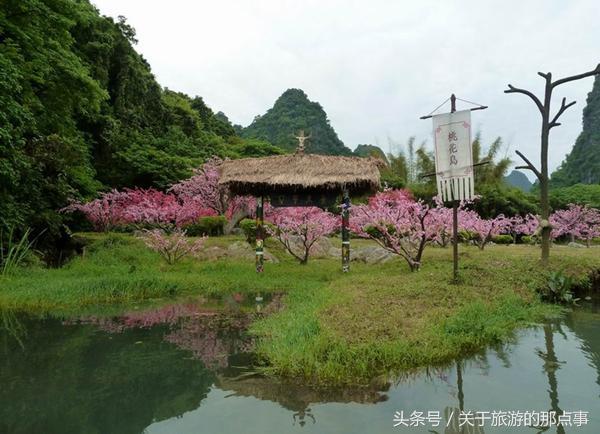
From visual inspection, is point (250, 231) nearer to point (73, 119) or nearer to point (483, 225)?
point (483, 225)

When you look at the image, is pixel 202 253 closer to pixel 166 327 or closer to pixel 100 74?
pixel 166 327

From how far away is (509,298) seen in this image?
287 inches

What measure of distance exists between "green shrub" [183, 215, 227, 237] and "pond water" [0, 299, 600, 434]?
1247cm

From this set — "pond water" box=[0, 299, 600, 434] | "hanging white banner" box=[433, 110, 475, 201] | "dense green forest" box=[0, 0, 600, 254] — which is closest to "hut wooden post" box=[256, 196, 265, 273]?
"dense green forest" box=[0, 0, 600, 254]

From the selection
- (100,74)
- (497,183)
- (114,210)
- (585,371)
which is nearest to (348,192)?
(585,371)

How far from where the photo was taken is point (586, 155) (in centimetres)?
4603

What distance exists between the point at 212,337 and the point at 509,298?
5.08m

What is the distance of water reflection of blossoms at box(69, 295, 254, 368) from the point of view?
5.31 meters

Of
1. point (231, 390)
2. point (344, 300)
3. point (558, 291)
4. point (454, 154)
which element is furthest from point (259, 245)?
point (231, 390)

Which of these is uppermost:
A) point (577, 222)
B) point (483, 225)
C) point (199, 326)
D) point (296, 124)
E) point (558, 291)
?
point (296, 124)

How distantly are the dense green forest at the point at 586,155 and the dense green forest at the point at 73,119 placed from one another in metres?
36.9

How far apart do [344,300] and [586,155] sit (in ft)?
166

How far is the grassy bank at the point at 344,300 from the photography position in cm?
453

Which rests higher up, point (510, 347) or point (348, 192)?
point (348, 192)
